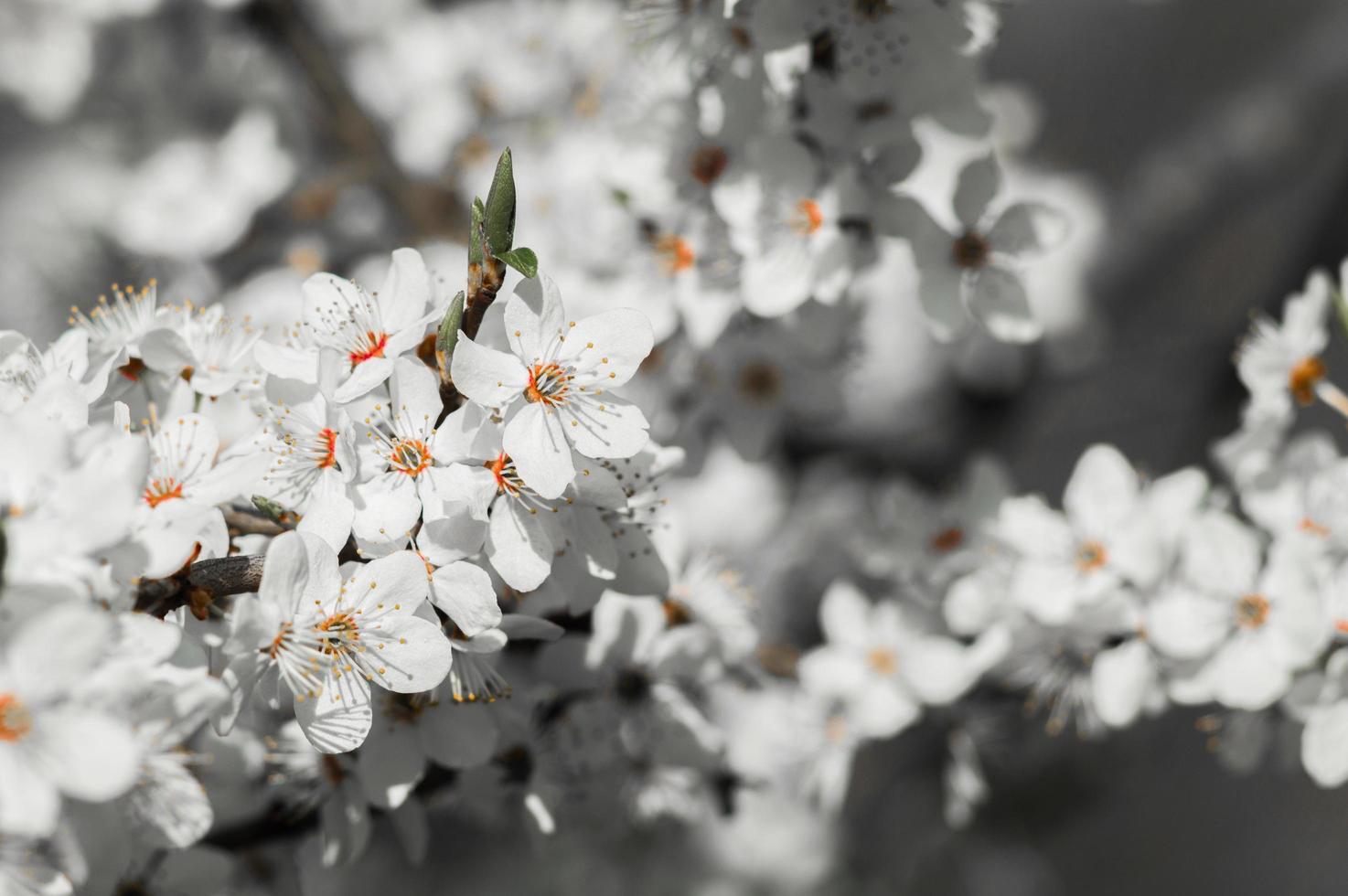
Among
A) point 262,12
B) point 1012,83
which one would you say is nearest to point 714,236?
point 262,12

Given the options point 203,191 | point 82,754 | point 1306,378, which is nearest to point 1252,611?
point 1306,378

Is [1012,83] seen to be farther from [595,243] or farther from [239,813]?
[239,813]

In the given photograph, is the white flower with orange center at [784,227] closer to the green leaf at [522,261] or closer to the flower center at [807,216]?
the flower center at [807,216]

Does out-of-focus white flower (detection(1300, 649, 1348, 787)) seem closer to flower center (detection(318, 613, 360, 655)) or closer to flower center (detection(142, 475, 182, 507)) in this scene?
flower center (detection(318, 613, 360, 655))

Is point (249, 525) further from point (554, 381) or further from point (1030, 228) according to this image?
point (1030, 228)

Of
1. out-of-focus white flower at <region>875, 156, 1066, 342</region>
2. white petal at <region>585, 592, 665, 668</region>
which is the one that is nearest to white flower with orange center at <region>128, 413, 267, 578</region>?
white petal at <region>585, 592, 665, 668</region>
